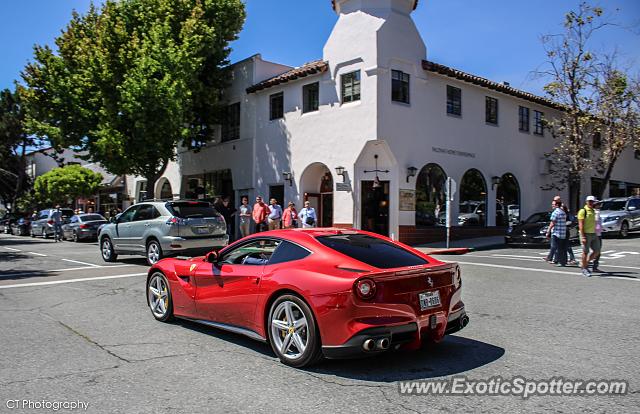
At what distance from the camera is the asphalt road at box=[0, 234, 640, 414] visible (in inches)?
153

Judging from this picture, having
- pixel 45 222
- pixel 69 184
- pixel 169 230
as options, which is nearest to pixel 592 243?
pixel 169 230

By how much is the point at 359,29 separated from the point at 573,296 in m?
14.4

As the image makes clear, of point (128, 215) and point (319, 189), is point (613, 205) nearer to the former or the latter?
point (319, 189)

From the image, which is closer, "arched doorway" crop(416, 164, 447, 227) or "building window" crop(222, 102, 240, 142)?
"arched doorway" crop(416, 164, 447, 227)

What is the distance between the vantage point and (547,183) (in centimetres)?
2714

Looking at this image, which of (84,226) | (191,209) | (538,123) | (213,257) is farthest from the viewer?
(538,123)

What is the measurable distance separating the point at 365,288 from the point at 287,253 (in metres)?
1.08

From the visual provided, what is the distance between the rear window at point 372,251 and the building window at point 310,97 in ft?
54.1

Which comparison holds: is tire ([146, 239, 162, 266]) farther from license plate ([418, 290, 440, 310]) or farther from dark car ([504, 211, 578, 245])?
dark car ([504, 211, 578, 245])

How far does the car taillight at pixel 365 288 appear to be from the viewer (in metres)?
4.36

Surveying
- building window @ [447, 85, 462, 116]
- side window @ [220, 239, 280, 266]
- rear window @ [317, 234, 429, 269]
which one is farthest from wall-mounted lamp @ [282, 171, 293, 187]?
rear window @ [317, 234, 429, 269]

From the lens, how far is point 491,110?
79.0ft

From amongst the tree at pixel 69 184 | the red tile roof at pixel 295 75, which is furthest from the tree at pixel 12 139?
the red tile roof at pixel 295 75

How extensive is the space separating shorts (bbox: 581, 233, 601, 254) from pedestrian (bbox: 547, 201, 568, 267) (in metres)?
→ 1.61
